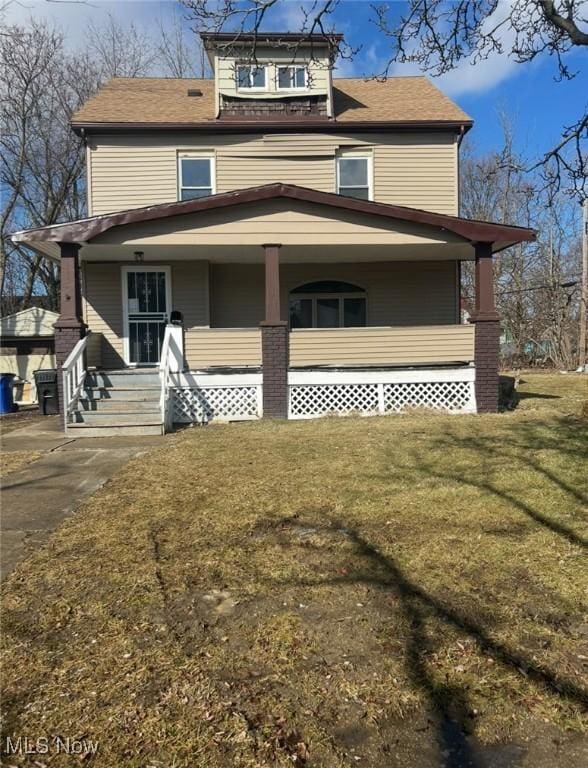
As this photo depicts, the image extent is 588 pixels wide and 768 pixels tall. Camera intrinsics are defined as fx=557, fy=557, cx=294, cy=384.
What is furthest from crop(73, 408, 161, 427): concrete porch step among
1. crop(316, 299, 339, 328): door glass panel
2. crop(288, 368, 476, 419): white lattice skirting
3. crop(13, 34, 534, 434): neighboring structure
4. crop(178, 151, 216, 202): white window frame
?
crop(178, 151, 216, 202): white window frame

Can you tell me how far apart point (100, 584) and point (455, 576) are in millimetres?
2130

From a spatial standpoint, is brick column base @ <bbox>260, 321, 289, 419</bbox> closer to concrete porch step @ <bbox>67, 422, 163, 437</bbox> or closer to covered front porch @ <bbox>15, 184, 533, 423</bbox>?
covered front porch @ <bbox>15, 184, 533, 423</bbox>

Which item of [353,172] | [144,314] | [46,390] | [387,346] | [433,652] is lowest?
[433,652]

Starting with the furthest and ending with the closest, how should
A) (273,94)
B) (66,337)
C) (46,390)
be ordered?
(273,94), (46,390), (66,337)

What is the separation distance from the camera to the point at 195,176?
43.9 ft

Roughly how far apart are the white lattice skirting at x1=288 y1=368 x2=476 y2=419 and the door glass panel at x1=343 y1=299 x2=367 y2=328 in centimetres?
367

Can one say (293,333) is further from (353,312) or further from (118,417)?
(353,312)

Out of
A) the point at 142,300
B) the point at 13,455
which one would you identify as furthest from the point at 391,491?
the point at 142,300

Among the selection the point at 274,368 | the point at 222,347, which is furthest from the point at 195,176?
the point at 274,368

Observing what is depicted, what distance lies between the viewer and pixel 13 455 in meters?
7.31

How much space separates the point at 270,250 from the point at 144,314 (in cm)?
395

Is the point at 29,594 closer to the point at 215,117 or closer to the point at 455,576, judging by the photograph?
the point at 455,576

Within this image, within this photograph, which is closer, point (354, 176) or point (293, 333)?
point (293, 333)

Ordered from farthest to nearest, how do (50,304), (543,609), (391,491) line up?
(50,304) < (391,491) < (543,609)
